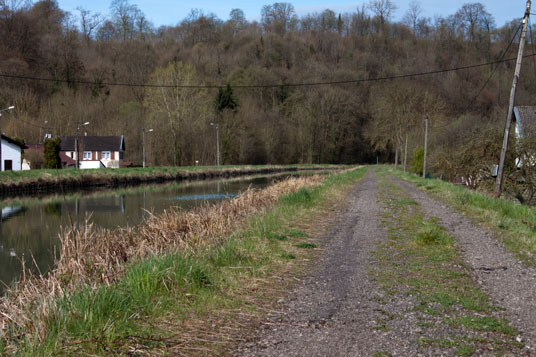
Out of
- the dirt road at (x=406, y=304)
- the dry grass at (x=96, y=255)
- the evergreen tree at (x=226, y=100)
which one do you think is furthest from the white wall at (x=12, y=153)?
the dirt road at (x=406, y=304)

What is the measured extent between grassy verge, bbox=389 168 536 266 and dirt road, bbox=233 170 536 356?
1.02 feet

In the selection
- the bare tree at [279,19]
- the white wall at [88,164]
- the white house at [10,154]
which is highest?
the bare tree at [279,19]

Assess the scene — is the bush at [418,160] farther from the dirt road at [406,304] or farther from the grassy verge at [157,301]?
the grassy verge at [157,301]

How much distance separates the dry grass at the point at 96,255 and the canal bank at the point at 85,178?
67.1 feet

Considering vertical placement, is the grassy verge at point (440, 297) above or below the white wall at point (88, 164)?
below

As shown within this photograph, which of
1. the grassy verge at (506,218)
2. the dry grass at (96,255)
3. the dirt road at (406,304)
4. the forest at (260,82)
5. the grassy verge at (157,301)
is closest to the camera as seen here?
the grassy verge at (157,301)

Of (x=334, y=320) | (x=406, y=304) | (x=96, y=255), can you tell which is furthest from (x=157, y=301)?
(x=96, y=255)

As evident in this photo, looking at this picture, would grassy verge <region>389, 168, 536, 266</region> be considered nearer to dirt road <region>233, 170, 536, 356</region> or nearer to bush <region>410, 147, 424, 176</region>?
dirt road <region>233, 170, 536, 356</region>

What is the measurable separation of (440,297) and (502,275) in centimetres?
156

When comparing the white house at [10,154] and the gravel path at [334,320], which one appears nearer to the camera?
the gravel path at [334,320]

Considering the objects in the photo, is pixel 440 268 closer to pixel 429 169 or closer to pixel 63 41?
pixel 429 169

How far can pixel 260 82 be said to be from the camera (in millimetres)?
72562

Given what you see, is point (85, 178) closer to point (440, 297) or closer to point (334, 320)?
point (440, 297)

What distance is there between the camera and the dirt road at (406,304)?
159 inches
